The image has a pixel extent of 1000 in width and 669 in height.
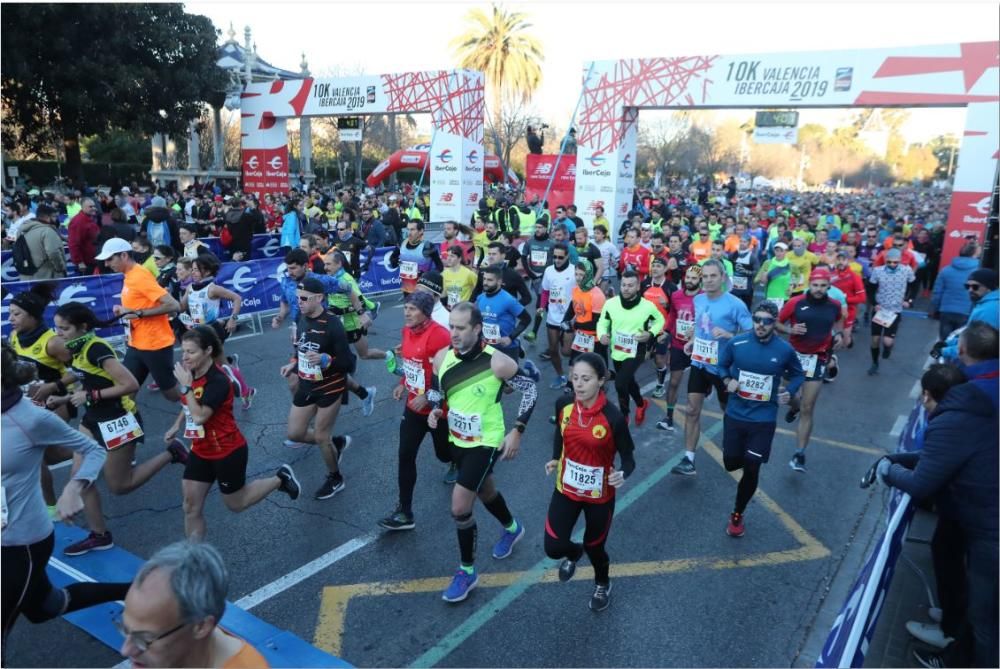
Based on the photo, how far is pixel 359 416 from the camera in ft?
26.2

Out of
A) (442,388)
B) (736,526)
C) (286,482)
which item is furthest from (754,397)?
(286,482)

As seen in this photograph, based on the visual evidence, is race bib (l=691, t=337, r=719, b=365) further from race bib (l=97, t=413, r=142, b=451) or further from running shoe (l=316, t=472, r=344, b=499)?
race bib (l=97, t=413, r=142, b=451)

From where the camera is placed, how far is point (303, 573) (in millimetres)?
4762

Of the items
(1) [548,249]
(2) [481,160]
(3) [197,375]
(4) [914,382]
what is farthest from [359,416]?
(2) [481,160]

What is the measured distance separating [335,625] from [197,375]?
5.95ft

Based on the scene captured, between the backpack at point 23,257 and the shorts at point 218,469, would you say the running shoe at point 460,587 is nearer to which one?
the shorts at point 218,469

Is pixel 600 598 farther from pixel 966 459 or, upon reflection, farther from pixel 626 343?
pixel 626 343

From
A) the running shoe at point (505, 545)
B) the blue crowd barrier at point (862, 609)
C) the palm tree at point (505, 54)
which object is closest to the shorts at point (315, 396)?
the running shoe at point (505, 545)

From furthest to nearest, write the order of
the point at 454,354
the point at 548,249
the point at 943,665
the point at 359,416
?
the point at 548,249
the point at 359,416
the point at 454,354
the point at 943,665

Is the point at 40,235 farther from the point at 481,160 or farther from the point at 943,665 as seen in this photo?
the point at 481,160

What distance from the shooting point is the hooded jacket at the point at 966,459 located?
348cm

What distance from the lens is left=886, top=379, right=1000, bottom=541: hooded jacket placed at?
11.4ft

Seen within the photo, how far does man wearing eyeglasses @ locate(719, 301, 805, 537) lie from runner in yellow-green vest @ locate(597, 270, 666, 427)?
1.46 metres

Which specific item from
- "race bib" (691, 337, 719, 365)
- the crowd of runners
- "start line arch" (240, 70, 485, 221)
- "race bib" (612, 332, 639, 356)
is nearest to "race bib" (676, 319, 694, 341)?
the crowd of runners
